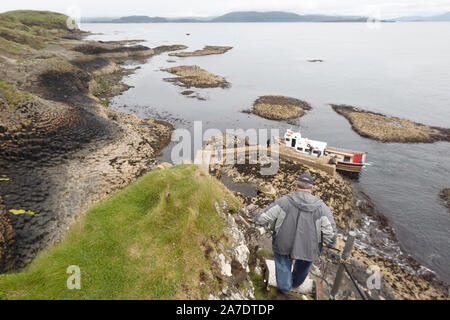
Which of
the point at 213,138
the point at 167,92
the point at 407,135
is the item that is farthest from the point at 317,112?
the point at 167,92

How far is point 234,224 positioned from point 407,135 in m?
50.2

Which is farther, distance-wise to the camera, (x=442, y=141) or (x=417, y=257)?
(x=442, y=141)

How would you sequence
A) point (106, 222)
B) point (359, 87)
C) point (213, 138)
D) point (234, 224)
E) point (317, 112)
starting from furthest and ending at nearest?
point (359, 87), point (317, 112), point (213, 138), point (234, 224), point (106, 222)

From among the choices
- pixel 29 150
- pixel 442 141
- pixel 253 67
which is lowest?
pixel 442 141

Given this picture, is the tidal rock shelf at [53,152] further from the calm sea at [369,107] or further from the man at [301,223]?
the man at [301,223]

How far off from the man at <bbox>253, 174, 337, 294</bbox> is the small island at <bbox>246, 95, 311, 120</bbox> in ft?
160

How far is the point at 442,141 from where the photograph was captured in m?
44.3

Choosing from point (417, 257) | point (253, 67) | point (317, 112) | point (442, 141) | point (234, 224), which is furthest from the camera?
point (253, 67)

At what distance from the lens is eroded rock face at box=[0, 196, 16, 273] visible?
1336cm

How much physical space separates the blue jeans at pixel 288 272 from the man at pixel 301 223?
59cm

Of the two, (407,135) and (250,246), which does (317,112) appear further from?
(250,246)

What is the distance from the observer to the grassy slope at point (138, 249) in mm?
7246

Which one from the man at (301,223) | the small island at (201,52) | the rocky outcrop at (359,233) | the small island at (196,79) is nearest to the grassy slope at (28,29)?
the small island at (196,79)

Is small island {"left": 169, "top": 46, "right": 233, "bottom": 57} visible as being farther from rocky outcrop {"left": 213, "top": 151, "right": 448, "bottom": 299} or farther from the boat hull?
the boat hull
